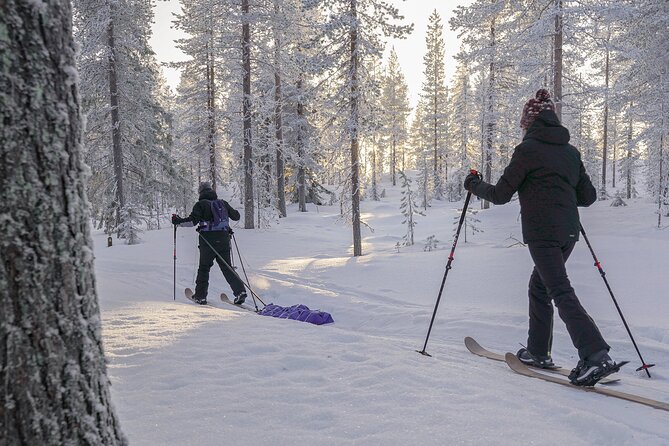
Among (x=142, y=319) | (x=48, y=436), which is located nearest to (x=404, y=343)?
(x=142, y=319)

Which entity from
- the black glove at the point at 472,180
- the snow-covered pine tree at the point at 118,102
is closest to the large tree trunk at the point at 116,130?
the snow-covered pine tree at the point at 118,102

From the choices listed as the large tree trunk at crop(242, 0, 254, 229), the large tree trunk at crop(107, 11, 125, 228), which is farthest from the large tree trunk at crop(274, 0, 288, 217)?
the large tree trunk at crop(107, 11, 125, 228)

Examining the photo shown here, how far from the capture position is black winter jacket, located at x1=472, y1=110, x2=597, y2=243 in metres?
4.08

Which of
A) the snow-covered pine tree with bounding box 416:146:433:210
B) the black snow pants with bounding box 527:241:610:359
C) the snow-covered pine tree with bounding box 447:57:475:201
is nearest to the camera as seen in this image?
the black snow pants with bounding box 527:241:610:359

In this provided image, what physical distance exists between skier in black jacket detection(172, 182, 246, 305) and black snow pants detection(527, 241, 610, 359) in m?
5.87

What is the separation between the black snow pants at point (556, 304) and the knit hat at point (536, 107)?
1.22 metres

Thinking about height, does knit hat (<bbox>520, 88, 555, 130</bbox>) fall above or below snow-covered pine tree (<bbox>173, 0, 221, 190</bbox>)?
below

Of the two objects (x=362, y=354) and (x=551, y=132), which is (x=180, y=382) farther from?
(x=551, y=132)

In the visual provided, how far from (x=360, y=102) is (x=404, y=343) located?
1119cm

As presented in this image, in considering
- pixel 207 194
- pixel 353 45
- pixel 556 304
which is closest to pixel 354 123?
pixel 353 45

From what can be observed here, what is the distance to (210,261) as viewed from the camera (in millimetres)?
8945

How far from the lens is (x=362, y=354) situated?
4.32 meters

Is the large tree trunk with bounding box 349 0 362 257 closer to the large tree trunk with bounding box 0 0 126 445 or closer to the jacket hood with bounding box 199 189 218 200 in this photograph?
the jacket hood with bounding box 199 189 218 200

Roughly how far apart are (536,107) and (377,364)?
9.56 ft
